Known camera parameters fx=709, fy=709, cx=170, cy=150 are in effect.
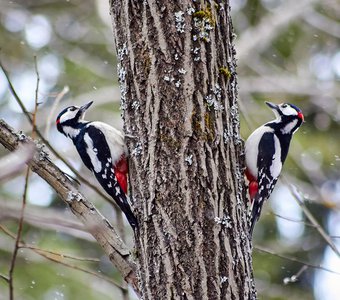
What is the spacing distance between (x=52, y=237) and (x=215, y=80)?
6470 mm

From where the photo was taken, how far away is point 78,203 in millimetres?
3293

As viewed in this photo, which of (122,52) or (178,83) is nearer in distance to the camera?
(178,83)

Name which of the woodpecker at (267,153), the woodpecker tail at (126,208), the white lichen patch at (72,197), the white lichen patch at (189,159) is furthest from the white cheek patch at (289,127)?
the white lichen patch at (72,197)

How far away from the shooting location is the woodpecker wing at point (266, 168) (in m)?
4.07

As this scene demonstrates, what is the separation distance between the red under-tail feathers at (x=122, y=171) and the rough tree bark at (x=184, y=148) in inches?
14.1

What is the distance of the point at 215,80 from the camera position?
322cm

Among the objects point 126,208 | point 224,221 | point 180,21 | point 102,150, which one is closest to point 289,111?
point 102,150

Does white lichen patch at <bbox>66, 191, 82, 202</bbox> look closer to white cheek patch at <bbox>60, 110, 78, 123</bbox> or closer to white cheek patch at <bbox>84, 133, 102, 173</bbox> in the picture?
white cheek patch at <bbox>84, 133, 102, 173</bbox>

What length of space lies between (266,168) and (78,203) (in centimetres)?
130

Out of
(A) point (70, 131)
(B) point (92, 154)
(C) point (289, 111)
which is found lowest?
→ (B) point (92, 154)

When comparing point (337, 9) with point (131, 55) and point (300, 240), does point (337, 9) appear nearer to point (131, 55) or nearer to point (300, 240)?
point (300, 240)

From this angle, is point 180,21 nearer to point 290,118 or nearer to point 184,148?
point 184,148

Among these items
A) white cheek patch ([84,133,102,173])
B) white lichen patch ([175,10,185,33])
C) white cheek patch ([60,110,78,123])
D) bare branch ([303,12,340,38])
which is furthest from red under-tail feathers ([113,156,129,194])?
bare branch ([303,12,340,38])

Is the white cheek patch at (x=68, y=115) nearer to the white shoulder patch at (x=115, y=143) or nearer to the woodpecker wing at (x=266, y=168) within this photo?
the white shoulder patch at (x=115, y=143)
